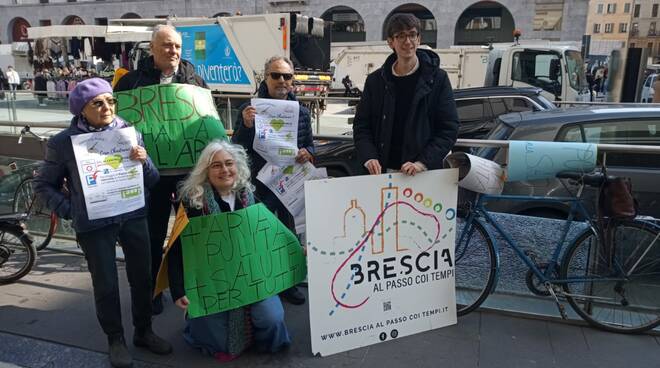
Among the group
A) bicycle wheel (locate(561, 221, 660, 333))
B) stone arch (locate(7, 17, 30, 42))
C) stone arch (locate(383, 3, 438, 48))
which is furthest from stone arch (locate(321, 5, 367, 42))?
bicycle wheel (locate(561, 221, 660, 333))

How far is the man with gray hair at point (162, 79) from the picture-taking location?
3.29 metres

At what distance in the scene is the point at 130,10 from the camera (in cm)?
4459

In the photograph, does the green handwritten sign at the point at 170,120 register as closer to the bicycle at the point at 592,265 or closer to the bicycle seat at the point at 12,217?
the bicycle at the point at 592,265

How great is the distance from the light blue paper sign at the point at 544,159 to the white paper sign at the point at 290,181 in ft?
4.55

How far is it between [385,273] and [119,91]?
2.12 meters

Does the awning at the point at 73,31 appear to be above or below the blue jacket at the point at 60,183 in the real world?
above

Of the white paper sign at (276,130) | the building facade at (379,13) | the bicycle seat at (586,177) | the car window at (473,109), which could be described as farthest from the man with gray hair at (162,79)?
the building facade at (379,13)

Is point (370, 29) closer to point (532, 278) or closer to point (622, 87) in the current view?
point (622, 87)

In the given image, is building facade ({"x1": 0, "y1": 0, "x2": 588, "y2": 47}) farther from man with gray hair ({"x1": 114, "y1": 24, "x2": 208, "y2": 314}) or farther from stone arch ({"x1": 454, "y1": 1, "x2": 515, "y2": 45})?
man with gray hair ({"x1": 114, "y1": 24, "x2": 208, "y2": 314})

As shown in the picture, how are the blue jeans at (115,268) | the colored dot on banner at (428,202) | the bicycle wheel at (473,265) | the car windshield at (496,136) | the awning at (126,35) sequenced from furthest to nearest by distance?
the awning at (126,35)
the car windshield at (496,136)
the bicycle wheel at (473,265)
the colored dot on banner at (428,202)
the blue jeans at (115,268)

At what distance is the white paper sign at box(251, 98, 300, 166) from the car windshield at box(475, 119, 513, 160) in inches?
67.1

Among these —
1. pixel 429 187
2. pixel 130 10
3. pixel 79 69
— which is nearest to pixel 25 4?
pixel 130 10

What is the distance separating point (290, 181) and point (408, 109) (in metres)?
1.05

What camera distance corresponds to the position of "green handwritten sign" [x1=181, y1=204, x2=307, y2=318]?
305 centimetres
